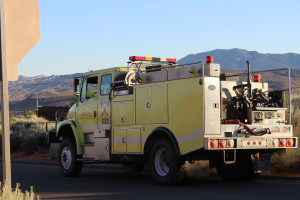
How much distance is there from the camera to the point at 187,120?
12391 mm

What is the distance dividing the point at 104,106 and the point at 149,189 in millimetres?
3588

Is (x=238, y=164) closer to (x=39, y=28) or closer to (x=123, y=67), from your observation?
(x=123, y=67)

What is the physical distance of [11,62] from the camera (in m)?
6.77

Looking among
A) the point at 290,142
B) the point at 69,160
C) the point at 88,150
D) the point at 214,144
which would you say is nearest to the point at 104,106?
the point at 88,150

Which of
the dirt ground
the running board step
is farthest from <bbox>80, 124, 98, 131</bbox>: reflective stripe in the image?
the dirt ground

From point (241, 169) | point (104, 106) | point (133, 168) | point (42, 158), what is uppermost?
point (104, 106)

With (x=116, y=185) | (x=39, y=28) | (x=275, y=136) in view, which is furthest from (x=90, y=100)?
(x=39, y=28)

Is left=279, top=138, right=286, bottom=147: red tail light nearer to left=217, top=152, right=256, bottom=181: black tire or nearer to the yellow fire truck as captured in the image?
the yellow fire truck

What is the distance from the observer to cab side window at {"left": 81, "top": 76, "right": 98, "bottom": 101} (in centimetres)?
1595

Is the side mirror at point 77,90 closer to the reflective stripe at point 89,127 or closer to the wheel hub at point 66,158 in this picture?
the reflective stripe at point 89,127

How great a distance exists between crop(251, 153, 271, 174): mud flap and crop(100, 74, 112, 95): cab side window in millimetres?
4537

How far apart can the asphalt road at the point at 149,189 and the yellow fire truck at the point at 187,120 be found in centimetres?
52

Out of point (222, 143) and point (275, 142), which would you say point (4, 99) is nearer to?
point (222, 143)

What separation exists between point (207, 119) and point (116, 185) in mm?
3201
